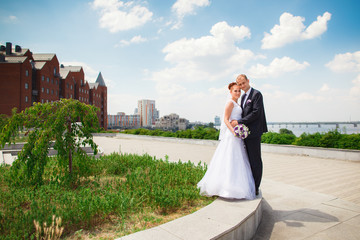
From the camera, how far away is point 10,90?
132ft

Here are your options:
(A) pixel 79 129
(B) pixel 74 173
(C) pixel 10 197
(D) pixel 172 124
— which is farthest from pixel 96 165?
(D) pixel 172 124

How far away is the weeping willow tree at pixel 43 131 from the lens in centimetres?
463

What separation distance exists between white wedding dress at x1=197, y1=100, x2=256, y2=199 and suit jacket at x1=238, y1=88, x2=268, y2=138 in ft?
0.71

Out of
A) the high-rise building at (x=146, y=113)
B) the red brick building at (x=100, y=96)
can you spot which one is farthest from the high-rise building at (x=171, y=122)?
the red brick building at (x=100, y=96)

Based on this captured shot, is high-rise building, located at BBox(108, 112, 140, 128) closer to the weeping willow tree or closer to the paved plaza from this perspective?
the paved plaza

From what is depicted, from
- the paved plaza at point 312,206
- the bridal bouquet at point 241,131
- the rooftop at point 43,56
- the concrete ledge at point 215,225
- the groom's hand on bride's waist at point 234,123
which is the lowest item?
the paved plaza at point 312,206

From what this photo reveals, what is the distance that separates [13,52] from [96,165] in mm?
53553

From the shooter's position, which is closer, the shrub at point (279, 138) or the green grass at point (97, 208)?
the green grass at point (97, 208)

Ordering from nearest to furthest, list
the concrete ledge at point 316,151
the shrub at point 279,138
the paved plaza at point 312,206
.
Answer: the paved plaza at point 312,206 < the concrete ledge at point 316,151 < the shrub at point 279,138

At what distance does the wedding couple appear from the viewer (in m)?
4.21

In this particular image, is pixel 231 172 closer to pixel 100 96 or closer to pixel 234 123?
pixel 234 123

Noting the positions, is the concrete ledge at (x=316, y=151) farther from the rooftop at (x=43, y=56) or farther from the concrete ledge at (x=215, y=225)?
the rooftop at (x=43, y=56)

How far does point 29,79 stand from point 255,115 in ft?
163

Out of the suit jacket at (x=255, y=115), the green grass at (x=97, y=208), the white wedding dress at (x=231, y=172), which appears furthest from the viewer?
the suit jacket at (x=255, y=115)
